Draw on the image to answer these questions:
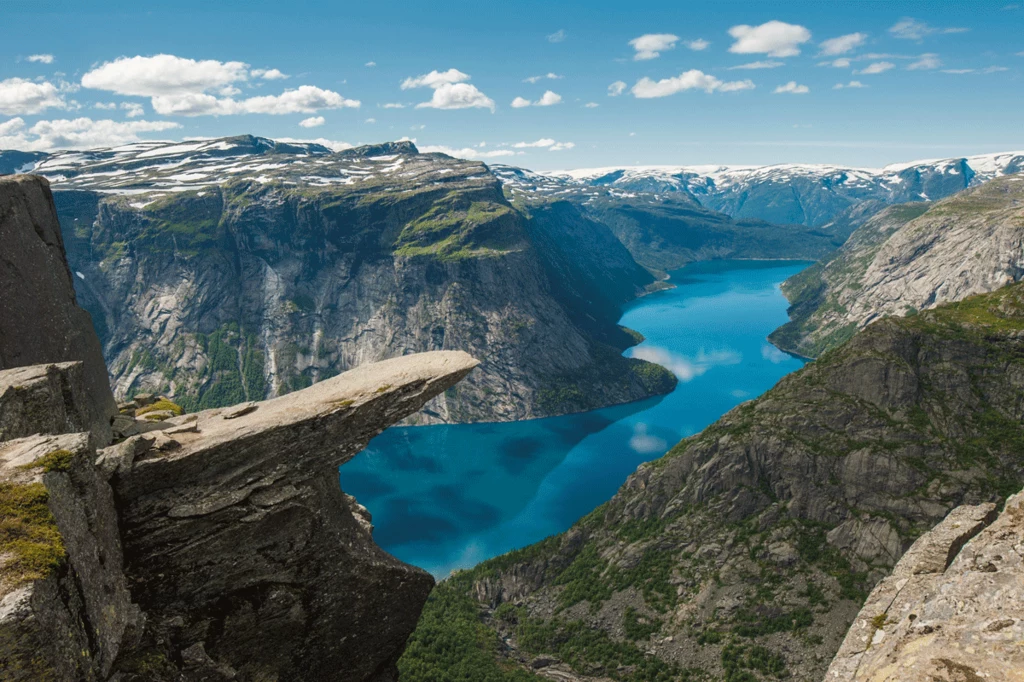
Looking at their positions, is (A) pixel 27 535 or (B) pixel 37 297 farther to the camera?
(B) pixel 37 297

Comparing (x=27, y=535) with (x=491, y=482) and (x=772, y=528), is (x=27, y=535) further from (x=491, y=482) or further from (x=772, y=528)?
(x=491, y=482)

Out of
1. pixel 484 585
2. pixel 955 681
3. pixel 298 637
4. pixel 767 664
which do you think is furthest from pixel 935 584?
pixel 484 585

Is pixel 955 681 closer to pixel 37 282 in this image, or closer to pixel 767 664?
pixel 37 282

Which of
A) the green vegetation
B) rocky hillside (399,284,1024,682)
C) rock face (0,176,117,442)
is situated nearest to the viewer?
the green vegetation

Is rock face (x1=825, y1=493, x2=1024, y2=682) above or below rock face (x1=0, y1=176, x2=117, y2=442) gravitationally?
below

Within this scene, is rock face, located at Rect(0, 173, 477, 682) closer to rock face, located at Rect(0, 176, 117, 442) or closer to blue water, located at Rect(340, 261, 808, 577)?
rock face, located at Rect(0, 176, 117, 442)

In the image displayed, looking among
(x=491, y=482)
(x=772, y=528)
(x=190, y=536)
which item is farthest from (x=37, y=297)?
(x=491, y=482)

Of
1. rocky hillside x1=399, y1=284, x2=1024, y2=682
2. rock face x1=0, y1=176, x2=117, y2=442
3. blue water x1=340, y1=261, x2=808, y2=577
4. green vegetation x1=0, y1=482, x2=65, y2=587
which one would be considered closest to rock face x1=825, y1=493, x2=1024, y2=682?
green vegetation x1=0, y1=482, x2=65, y2=587
